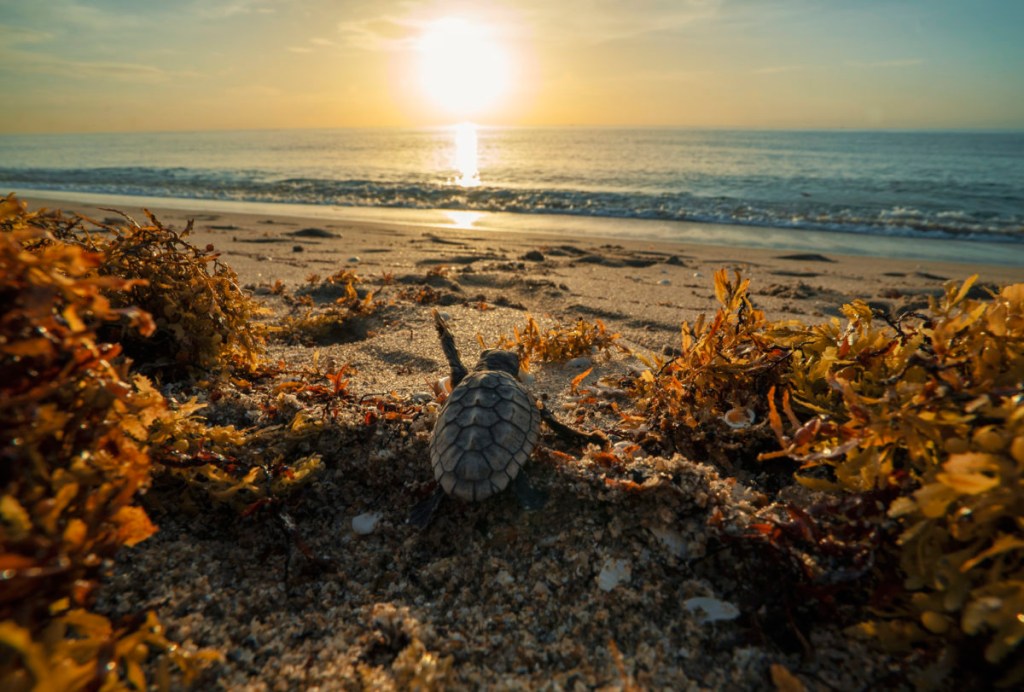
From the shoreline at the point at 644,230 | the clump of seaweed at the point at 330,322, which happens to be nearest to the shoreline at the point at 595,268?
the shoreline at the point at 644,230

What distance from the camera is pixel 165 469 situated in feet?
6.70

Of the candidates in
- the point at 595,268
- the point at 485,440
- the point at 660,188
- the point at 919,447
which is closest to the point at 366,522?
the point at 485,440

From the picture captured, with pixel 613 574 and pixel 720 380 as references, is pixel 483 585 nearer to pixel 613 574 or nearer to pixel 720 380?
pixel 613 574

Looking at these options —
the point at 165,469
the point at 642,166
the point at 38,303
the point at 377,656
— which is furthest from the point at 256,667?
the point at 642,166

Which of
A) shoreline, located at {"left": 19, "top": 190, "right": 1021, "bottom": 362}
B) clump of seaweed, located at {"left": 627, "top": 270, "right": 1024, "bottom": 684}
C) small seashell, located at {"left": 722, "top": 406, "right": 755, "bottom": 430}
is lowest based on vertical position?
shoreline, located at {"left": 19, "top": 190, "right": 1021, "bottom": 362}

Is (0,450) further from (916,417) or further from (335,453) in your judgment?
(916,417)

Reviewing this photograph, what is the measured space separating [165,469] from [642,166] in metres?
31.5

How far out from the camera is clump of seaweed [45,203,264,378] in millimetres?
2885

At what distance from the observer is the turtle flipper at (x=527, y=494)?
2145mm

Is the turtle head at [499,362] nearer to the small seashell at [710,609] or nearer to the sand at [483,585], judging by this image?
the sand at [483,585]

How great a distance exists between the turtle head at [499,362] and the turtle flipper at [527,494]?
3.25 feet

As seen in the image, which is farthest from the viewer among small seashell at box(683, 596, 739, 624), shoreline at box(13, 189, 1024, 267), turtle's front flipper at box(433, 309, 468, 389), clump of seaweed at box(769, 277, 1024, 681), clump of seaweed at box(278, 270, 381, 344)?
shoreline at box(13, 189, 1024, 267)

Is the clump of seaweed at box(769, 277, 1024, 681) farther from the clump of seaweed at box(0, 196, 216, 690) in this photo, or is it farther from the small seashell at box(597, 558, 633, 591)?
the clump of seaweed at box(0, 196, 216, 690)

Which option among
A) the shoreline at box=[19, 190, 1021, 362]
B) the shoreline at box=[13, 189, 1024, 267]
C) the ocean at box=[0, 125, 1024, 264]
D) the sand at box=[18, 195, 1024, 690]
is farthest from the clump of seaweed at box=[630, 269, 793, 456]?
the ocean at box=[0, 125, 1024, 264]
